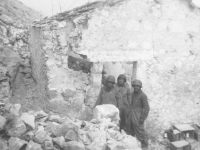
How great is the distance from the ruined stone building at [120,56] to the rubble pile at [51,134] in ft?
6.92

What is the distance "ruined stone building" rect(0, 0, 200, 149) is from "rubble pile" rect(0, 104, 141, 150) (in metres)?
2.11

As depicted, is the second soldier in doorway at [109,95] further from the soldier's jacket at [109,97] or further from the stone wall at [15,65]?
the stone wall at [15,65]

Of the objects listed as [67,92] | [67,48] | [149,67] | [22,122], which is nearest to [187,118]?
[149,67]

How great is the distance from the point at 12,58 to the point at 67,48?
88.9 inches

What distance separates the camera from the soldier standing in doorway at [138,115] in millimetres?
4973

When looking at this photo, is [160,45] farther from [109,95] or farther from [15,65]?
[15,65]

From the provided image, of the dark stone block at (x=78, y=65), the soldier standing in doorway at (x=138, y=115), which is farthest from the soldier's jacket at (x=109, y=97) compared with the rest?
the dark stone block at (x=78, y=65)

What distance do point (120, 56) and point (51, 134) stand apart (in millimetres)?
3011

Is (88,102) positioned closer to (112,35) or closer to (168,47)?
(112,35)

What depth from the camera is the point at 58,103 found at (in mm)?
5172

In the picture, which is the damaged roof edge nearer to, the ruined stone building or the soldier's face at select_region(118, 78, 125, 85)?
the ruined stone building

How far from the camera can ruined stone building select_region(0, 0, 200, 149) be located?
16.6 ft

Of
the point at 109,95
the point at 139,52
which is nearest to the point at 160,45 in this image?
the point at 139,52

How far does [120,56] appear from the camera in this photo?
5.30 metres
